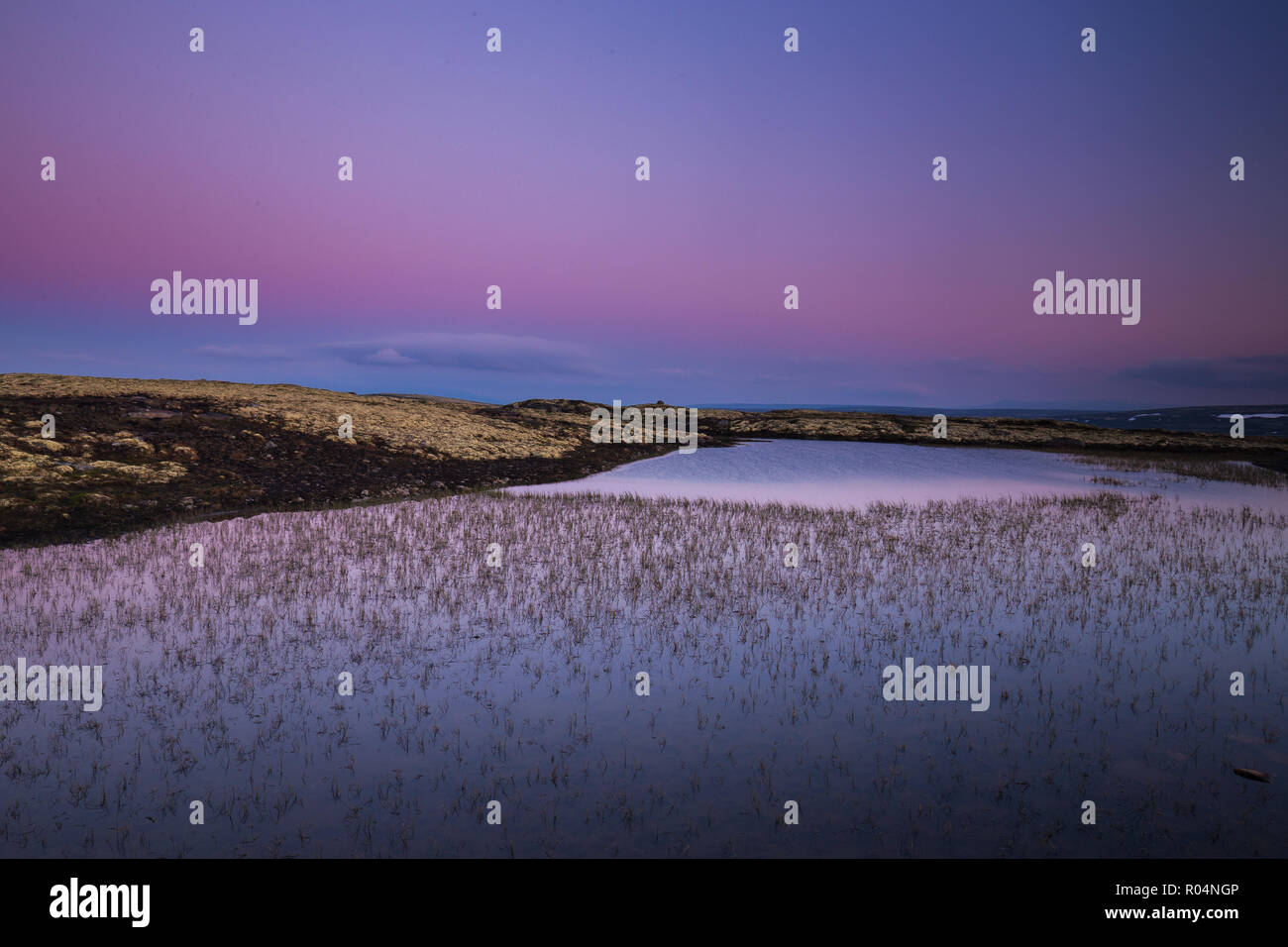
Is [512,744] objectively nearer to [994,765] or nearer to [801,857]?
[801,857]

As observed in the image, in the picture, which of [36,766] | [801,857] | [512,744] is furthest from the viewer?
[512,744]

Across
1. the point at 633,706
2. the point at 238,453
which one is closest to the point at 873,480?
the point at 633,706

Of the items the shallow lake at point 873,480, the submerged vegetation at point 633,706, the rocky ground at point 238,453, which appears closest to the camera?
the submerged vegetation at point 633,706

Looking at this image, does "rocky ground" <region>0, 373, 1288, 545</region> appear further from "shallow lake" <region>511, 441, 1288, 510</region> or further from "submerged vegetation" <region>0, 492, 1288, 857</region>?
"submerged vegetation" <region>0, 492, 1288, 857</region>

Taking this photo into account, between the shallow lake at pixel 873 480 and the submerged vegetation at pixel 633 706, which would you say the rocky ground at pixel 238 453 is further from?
the submerged vegetation at pixel 633 706

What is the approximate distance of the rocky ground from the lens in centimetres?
2423

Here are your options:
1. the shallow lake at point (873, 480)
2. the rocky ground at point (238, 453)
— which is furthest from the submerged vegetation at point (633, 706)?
the shallow lake at point (873, 480)

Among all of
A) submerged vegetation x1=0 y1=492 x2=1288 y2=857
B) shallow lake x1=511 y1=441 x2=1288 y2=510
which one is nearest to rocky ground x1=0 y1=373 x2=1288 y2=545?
shallow lake x1=511 y1=441 x2=1288 y2=510

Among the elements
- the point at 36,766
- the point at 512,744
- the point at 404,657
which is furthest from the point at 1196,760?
the point at 36,766

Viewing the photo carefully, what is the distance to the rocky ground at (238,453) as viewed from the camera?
24.2m

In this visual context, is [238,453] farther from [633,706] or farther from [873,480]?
[873,480]
